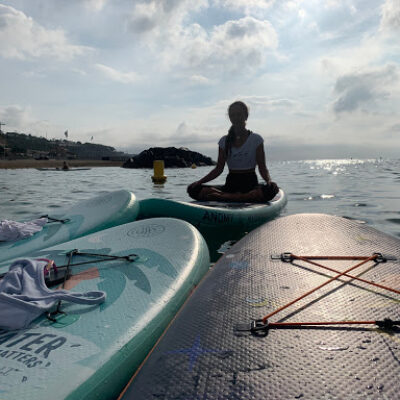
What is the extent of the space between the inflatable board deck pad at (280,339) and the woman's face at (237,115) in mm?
3539

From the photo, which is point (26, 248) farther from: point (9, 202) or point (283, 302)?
point (9, 202)

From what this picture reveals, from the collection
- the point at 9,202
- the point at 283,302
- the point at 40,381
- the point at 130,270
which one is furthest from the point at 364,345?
the point at 9,202

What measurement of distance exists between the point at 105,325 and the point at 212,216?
8.99ft

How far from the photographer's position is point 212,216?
4367 millimetres

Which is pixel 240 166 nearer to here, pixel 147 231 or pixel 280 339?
pixel 147 231

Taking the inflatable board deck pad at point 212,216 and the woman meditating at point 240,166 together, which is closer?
the inflatable board deck pad at point 212,216

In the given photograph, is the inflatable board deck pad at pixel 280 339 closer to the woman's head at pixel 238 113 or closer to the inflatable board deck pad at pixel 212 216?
the inflatable board deck pad at pixel 212 216

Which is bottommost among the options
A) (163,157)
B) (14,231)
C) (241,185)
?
(14,231)

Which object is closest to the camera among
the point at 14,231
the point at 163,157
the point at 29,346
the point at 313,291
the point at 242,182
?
the point at 29,346

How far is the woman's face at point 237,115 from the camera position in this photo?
Result: 17.3 feet

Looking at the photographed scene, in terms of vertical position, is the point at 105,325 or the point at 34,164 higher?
the point at 34,164

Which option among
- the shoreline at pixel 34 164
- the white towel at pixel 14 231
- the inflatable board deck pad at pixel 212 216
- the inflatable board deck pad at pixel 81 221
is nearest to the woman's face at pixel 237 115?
the inflatable board deck pad at pixel 212 216

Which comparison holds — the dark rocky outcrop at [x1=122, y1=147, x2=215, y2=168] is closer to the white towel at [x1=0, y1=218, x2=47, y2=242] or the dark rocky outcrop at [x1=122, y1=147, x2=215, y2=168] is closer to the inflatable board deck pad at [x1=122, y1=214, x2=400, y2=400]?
the white towel at [x1=0, y1=218, x2=47, y2=242]

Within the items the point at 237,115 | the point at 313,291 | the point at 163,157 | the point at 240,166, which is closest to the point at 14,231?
the point at 313,291
